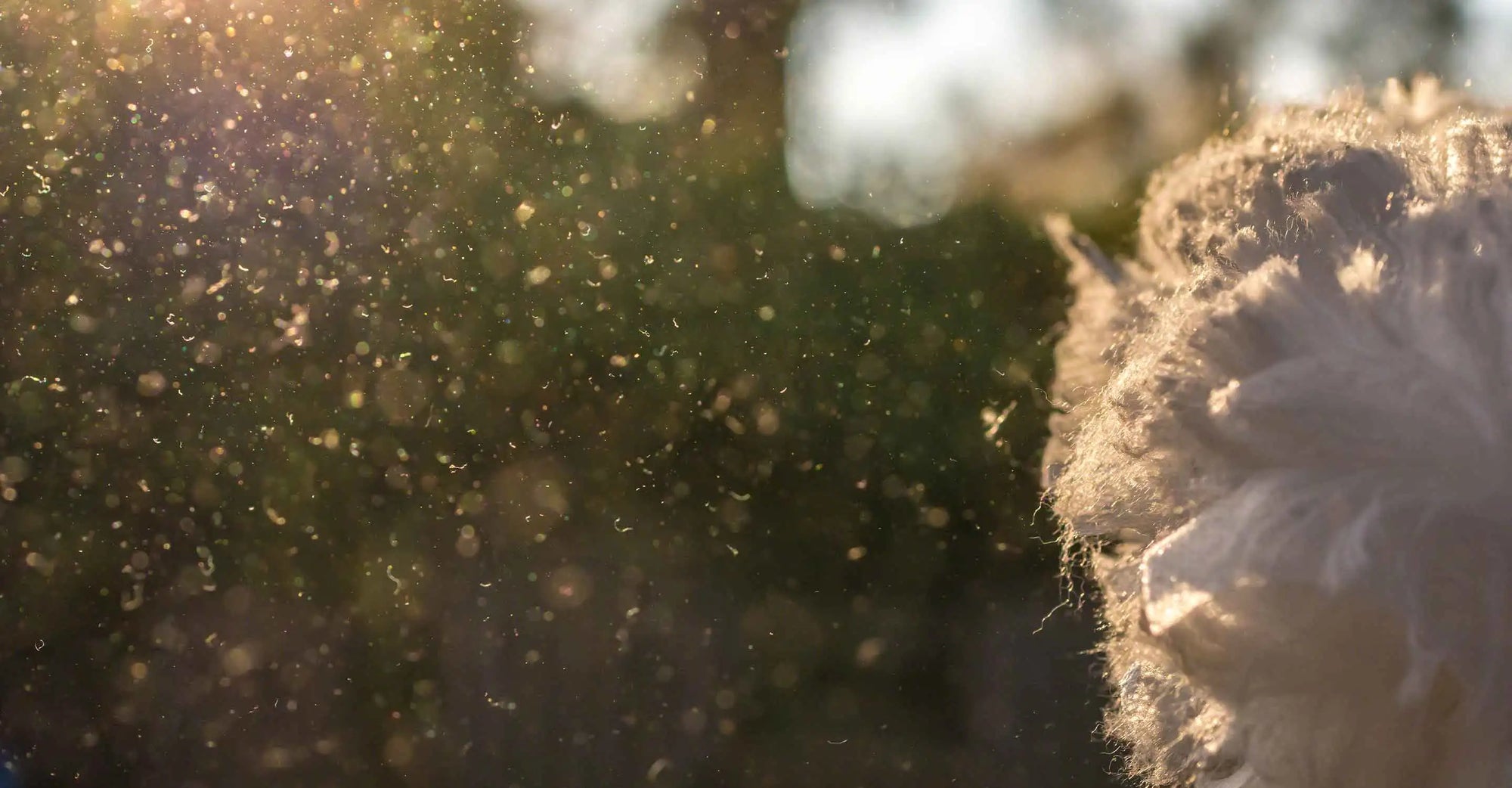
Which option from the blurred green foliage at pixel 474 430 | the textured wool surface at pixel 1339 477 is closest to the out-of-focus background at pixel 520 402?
the blurred green foliage at pixel 474 430

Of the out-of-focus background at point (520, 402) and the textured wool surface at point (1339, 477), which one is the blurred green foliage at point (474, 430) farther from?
the textured wool surface at point (1339, 477)

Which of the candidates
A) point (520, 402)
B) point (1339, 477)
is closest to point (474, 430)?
point (520, 402)

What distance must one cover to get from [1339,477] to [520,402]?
3995 mm

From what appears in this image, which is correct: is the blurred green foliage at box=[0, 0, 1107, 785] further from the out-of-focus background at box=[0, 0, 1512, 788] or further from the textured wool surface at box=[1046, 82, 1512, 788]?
the textured wool surface at box=[1046, 82, 1512, 788]

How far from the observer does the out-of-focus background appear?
157 inches

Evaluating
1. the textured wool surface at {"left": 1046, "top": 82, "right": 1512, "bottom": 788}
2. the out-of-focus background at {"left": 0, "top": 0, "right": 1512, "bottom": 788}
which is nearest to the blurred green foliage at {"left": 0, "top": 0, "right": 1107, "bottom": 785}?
the out-of-focus background at {"left": 0, "top": 0, "right": 1512, "bottom": 788}

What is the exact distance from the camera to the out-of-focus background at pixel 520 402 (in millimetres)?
3984

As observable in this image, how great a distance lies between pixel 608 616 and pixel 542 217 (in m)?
1.82

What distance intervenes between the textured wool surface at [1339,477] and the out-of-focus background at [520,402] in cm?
216

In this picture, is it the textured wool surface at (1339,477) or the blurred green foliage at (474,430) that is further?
the blurred green foliage at (474,430)

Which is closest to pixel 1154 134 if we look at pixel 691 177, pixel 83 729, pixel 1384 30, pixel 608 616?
pixel 1384 30

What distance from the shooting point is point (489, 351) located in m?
4.83

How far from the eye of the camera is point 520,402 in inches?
187

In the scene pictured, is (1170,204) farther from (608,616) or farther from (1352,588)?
(608,616)
